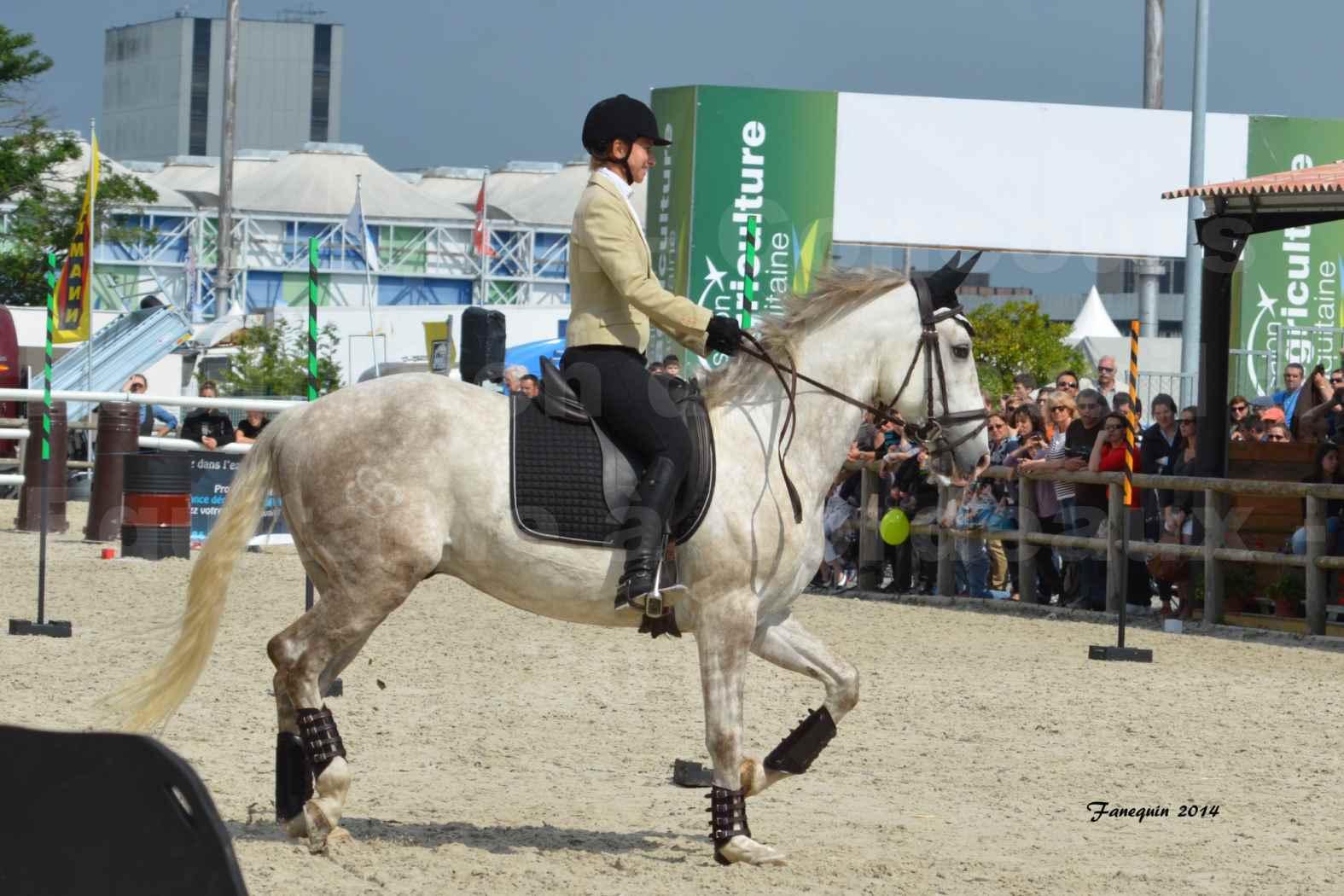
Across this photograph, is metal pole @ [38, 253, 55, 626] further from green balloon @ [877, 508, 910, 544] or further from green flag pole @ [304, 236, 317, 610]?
green balloon @ [877, 508, 910, 544]

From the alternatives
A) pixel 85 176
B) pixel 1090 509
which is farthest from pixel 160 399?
pixel 85 176

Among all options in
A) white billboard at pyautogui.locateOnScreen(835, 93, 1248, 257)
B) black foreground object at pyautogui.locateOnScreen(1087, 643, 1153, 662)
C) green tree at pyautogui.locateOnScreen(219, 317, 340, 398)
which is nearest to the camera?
black foreground object at pyautogui.locateOnScreen(1087, 643, 1153, 662)

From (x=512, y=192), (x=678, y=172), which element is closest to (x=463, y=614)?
(x=678, y=172)

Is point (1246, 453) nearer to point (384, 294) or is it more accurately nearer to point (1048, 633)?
point (1048, 633)

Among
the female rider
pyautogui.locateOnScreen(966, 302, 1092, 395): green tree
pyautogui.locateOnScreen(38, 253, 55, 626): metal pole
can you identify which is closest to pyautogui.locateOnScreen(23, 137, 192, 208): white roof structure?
pyautogui.locateOnScreen(966, 302, 1092, 395): green tree

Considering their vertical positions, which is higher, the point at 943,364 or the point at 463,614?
the point at 943,364

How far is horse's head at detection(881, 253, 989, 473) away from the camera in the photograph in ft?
21.9

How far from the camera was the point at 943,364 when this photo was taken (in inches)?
263

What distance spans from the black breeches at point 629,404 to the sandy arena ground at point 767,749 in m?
1.36

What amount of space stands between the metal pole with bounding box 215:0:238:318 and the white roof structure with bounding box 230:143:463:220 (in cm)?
2509

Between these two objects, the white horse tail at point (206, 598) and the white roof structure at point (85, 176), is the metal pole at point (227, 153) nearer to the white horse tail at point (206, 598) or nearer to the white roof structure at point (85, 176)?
the white roof structure at point (85, 176)

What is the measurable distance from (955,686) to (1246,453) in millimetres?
4921

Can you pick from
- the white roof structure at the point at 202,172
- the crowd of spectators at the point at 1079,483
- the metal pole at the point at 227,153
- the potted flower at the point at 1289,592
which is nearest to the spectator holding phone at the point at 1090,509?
the crowd of spectators at the point at 1079,483

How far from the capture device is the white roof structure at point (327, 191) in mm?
72688
